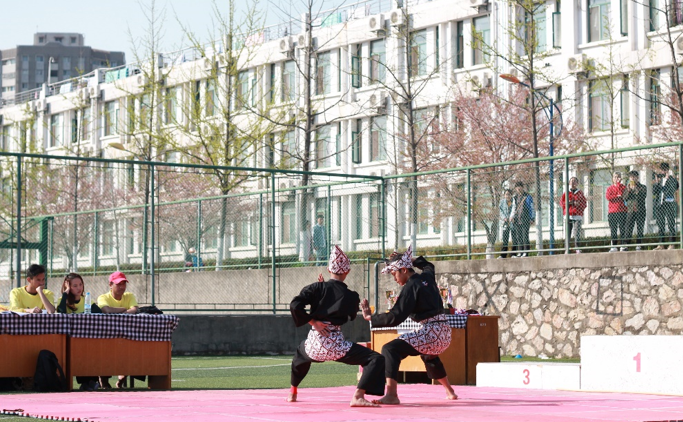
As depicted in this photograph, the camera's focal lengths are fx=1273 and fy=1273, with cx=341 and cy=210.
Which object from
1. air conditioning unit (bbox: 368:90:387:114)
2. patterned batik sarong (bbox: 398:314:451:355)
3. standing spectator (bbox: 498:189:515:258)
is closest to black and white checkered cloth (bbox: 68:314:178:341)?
patterned batik sarong (bbox: 398:314:451:355)

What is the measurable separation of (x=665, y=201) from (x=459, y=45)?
3251 centimetres

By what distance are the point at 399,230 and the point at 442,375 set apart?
47.0 feet

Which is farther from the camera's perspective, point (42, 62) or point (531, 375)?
point (42, 62)

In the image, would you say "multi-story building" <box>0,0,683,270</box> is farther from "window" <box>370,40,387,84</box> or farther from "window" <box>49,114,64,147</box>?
"window" <box>49,114,64,147</box>

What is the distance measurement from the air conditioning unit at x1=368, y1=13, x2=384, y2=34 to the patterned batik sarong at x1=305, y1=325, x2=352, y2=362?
4272 cm

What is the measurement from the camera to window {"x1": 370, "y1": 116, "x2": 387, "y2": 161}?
55.1 m

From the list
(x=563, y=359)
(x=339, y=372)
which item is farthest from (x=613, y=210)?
(x=339, y=372)

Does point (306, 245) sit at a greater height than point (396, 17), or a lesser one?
lesser

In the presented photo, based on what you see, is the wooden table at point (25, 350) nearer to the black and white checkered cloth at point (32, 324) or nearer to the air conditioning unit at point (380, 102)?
the black and white checkered cloth at point (32, 324)

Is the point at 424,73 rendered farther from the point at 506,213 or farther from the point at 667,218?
the point at 667,218

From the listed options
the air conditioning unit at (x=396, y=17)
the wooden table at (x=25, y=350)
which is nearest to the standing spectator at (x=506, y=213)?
the wooden table at (x=25, y=350)

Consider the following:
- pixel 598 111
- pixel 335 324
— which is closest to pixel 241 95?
pixel 598 111

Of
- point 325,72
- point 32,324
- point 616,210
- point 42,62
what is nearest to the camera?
point 32,324

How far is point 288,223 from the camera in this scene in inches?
1139
